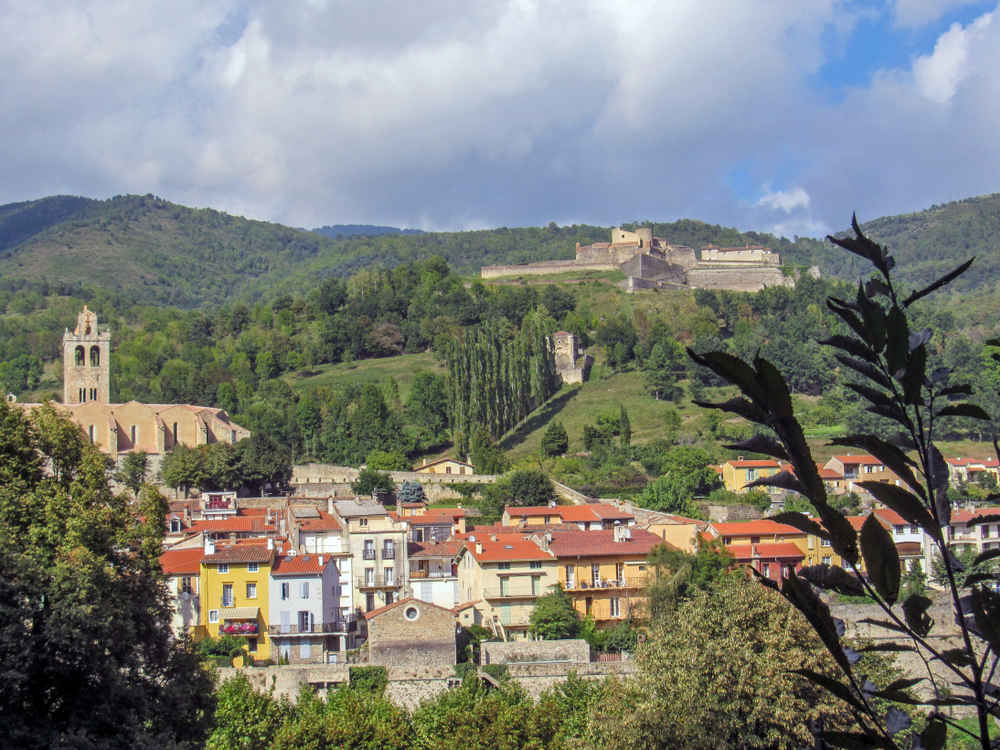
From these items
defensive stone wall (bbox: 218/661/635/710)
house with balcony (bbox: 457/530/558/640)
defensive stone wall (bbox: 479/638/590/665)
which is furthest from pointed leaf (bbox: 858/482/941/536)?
house with balcony (bbox: 457/530/558/640)

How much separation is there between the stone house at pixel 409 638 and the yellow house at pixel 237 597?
414 centimetres

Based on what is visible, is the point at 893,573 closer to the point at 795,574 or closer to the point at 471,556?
the point at 795,574

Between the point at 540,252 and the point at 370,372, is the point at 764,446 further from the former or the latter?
the point at 540,252

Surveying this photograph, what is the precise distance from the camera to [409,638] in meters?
28.1

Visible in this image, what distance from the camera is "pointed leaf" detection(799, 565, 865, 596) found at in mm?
2461

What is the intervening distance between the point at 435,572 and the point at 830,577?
114 feet

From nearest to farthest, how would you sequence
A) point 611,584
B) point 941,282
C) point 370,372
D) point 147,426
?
point 941,282 → point 611,584 → point 147,426 → point 370,372

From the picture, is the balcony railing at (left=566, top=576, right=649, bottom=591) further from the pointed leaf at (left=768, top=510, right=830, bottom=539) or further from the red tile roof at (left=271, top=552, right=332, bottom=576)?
the pointed leaf at (left=768, top=510, right=830, bottom=539)

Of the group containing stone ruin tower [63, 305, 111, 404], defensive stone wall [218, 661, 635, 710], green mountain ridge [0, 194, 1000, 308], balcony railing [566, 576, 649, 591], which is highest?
green mountain ridge [0, 194, 1000, 308]

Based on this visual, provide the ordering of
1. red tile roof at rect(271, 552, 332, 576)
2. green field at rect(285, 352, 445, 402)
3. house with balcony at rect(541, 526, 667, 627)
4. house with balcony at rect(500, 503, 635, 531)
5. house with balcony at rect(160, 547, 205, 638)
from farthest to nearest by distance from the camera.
→ green field at rect(285, 352, 445, 402), house with balcony at rect(500, 503, 635, 531), house with balcony at rect(541, 526, 667, 627), red tile roof at rect(271, 552, 332, 576), house with balcony at rect(160, 547, 205, 638)

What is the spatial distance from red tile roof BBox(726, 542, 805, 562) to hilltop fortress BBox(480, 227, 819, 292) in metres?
61.8

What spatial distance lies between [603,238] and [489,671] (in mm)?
Result: 137197

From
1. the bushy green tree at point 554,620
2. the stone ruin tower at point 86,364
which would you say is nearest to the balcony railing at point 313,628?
the bushy green tree at point 554,620

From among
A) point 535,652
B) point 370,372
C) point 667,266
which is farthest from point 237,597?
point 667,266
